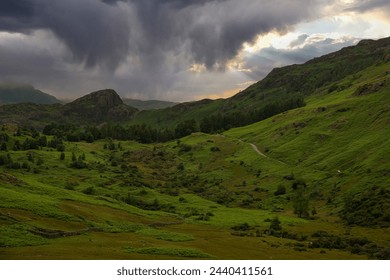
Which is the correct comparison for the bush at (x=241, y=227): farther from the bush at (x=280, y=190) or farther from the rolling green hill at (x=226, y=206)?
→ the bush at (x=280, y=190)

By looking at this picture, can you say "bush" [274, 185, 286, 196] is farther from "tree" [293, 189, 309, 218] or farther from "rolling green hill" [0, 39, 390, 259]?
"tree" [293, 189, 309, 218]

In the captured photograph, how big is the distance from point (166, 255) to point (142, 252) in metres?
3.20

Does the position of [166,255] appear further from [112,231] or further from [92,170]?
[92,170]

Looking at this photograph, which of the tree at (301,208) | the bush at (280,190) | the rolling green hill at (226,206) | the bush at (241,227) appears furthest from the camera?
the bush at (280,190)

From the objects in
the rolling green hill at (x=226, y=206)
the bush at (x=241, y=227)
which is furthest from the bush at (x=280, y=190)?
the bush at (x=241, y=227)

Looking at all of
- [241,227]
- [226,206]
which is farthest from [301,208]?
[226,206]

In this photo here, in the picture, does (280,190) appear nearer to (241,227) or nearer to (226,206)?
(226,206)

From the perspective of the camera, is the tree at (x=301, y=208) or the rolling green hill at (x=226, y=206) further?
the tree at (x=301, y=208)

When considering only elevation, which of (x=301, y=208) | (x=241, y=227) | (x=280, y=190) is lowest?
(x=241, y=227)

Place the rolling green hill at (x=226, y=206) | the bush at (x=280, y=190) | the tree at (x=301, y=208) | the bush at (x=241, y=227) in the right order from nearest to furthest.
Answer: the rolling green hill at (x=226, y=206)
the bush at (x=241, y=227)
the tree at (x=301, y=208)
the bush at (x=280, y=190)

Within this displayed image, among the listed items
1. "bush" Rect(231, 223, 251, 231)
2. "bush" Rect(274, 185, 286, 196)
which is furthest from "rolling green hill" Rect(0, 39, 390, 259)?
"bush" Rect(274, 185, 286, 196)

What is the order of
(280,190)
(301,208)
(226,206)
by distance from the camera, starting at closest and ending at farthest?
(301,208) < (226,206) < (280,190)

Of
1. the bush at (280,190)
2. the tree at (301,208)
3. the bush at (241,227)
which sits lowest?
the bush at (241,227)

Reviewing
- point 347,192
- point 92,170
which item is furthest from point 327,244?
point 92,170
